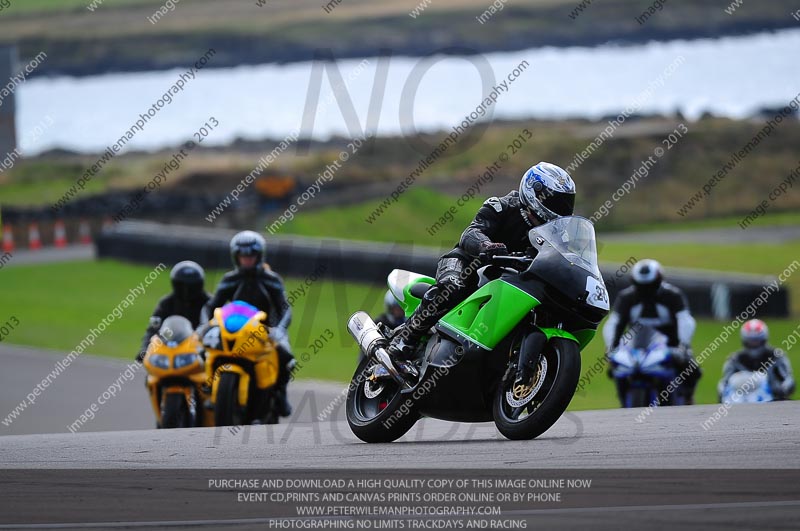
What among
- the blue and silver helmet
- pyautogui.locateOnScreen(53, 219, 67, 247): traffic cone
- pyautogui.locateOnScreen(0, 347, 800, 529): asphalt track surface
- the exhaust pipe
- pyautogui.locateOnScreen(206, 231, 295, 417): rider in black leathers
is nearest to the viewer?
pyautogui.locateOnScreen(0, 347, 800, 529): asphalt track surface

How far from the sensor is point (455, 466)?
7242mm

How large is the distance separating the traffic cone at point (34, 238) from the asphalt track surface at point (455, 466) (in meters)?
27.5

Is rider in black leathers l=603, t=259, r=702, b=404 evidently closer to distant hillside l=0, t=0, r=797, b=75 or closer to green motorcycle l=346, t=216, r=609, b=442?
green motorcycle l=346, t=216, r=609, b=442

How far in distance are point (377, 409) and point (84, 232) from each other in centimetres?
3123

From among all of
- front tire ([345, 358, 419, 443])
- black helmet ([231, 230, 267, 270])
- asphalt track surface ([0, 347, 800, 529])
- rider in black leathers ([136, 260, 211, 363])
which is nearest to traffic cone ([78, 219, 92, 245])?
rider in black leathers ([136, 260, 211, 363])

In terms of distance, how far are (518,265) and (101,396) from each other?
1002 centimetres

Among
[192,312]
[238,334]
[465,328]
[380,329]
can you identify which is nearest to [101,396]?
[192,312]

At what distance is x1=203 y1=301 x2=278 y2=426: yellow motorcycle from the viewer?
37.0ft

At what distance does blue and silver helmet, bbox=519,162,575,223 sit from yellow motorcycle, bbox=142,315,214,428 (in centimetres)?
417

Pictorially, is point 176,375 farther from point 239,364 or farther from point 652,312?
point 652,312

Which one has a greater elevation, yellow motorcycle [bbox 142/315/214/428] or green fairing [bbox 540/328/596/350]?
yellow motorcycle [bbox 142/315/214/428]

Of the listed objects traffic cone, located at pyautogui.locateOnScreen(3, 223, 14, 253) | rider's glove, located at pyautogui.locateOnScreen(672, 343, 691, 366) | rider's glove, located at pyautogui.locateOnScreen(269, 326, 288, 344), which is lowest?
rider's glove, located at pyautogui.locateOnScreen(269, 326, 288, 344)

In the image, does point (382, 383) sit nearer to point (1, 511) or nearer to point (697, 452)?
point (697, 452)

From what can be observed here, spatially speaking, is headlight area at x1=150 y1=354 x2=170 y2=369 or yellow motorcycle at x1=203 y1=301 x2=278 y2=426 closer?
yellow motorcycle at x1=203 y1=301 x2=278 y2=426
